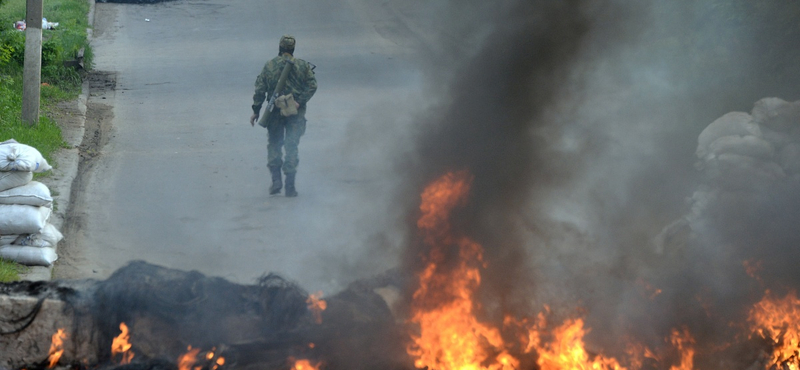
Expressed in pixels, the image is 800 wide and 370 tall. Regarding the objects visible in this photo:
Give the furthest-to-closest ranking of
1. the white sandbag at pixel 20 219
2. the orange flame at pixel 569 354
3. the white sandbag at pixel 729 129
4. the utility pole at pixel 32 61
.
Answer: the utility pole at pixel 32 61 → the white sandbag at pixel 729 129 → the white sandbag at pixel 20 219 → the orange flame at pixel 569 354

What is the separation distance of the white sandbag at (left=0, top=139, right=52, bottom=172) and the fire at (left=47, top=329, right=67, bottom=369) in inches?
68.6

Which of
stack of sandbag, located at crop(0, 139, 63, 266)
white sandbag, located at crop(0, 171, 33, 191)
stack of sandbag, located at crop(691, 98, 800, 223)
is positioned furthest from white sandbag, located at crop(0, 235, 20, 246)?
stack of sandbag, located at crop(691, 98, 800, 223)

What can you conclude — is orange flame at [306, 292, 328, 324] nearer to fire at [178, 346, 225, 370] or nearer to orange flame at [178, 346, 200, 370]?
fire at [178, 346, 225, 370]

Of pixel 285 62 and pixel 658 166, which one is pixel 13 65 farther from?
pixel 658 166

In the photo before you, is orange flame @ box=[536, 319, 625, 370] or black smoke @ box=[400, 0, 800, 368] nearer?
orange flame @ box=[536, 319, 625, 370]

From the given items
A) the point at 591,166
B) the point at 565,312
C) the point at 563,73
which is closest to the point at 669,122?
the point at 591,166

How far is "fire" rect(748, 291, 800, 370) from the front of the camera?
4.94 meters

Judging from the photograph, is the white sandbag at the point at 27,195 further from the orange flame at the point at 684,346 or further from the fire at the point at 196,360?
the orange flame at the point at 684,346

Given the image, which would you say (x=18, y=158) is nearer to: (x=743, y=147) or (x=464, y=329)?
(x=464, y=329)

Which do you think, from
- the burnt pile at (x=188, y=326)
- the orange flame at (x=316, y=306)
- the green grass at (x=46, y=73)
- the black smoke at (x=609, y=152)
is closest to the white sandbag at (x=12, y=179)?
the green grass at (x=46, y=73)

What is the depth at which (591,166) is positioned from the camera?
717 cm

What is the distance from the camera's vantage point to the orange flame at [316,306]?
5102 millimetres

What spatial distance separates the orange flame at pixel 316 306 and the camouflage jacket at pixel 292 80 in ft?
9.76

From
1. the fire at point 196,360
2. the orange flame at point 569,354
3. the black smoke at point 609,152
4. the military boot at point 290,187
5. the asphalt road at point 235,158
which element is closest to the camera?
the fire at point 196,360
